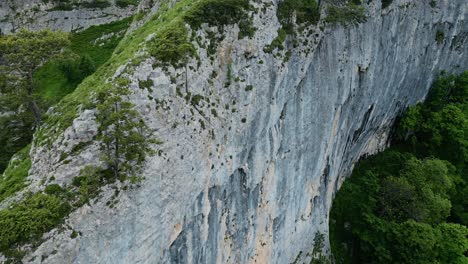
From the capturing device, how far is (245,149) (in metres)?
19.2

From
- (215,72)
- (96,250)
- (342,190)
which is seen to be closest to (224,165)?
(215,72)

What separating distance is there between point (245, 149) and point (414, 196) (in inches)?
894

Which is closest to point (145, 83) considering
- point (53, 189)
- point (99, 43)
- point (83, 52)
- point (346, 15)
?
point (53, 189)

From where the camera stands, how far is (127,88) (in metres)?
14.7

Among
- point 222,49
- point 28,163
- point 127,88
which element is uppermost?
point 222,49

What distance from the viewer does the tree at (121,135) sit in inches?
531

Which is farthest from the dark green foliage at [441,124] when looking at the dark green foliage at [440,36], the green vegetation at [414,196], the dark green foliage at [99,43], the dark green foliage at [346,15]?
the dark green foliage at [99,43]

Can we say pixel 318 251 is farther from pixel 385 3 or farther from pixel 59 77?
pixel 59 77

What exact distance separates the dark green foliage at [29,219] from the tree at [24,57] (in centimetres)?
603

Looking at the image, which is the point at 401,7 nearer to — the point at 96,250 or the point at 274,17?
the point at 274,17

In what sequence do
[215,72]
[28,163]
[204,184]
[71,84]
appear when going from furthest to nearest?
[71,84], [215,72], [204,184], [28,163]

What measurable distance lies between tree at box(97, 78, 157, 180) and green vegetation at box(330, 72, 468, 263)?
84.5 feet

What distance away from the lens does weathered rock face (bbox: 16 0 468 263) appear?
44.0ft

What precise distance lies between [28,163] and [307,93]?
16.2m
